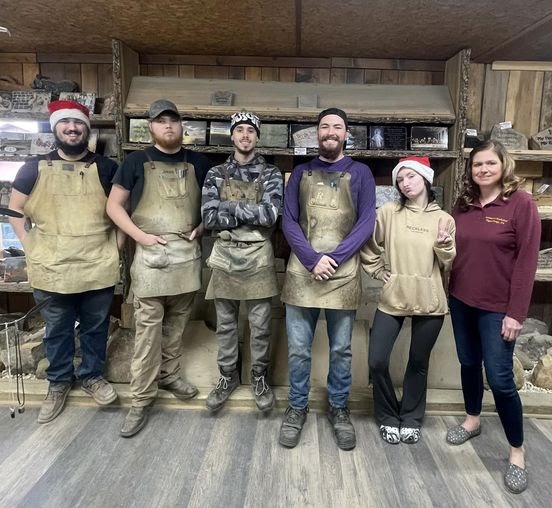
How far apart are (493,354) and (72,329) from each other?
209 centimetres

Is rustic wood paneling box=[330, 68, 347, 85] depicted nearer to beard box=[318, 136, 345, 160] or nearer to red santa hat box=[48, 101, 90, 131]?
beard box=[318, 136, 345, 160]

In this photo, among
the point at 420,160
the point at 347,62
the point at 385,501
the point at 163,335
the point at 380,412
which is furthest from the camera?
the point at 347,62

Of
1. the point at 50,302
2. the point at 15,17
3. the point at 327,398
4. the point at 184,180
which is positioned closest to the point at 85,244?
the point at 50,302

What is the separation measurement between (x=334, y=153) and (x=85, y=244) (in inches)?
53.3

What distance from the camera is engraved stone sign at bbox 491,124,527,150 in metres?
2.81

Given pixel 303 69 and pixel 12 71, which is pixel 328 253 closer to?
pixel 303 69

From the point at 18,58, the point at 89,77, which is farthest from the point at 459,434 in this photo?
the point at 18,58

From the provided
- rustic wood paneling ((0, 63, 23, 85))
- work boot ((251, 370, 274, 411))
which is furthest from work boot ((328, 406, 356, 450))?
rustic wood paneling ((0, 63, 23, 85))

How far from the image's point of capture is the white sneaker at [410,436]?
200cm

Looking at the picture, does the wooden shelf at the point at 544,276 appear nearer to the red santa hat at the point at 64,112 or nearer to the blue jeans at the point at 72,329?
the blue jeans at the point at 72,329

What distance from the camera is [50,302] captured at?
2162 mm

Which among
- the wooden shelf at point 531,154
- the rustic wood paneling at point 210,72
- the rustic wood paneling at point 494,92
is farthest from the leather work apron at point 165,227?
the rustic wood paneling at point 494,92

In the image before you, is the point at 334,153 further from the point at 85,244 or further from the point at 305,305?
the point at 85,244

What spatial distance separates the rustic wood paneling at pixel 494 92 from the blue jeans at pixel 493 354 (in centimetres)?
174
